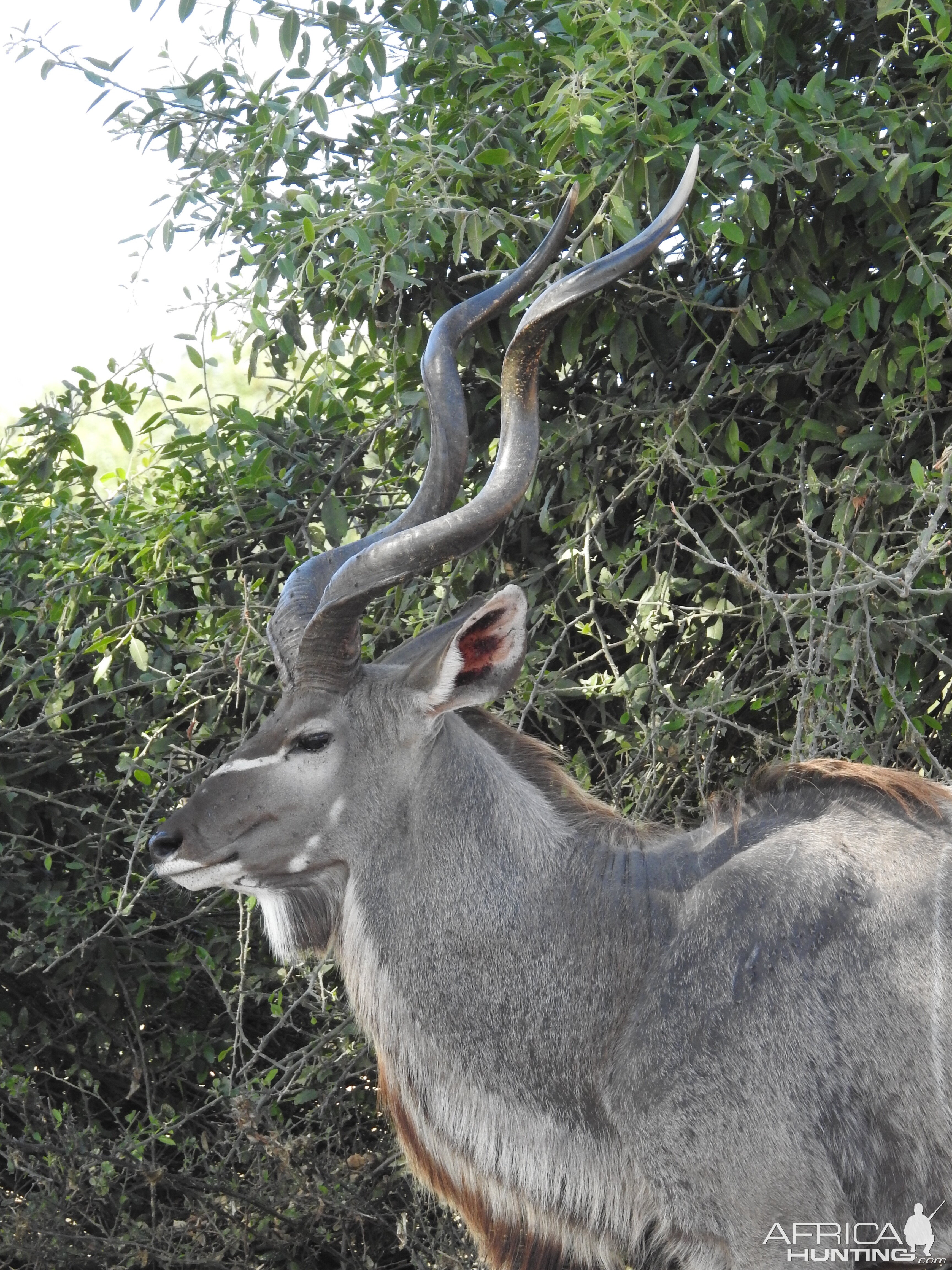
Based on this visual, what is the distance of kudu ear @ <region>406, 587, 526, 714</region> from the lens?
8.57ft

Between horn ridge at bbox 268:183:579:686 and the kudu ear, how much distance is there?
0.61 feet

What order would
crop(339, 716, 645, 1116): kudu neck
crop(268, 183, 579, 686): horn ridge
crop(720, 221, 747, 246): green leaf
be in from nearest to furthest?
crop(339, 716, 645, 1116): kudu neck < crop(268, 183, 579, 686): horn ridge < crop(720, 221, 747, 246): green leaf

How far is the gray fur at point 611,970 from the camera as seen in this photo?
2330 mm

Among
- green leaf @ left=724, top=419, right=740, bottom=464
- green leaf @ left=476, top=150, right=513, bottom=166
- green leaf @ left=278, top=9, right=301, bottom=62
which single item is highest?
green leaf @ left=278, top=9, right=301, bottom=62

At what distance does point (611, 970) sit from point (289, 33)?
2.47 metres

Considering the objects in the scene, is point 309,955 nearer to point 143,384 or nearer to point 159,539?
point 159,539

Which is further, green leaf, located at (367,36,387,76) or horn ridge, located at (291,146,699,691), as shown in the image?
green leaf, located at (367,36,387,76)

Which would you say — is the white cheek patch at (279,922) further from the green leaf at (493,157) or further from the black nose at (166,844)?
the green leaf at (493,157)

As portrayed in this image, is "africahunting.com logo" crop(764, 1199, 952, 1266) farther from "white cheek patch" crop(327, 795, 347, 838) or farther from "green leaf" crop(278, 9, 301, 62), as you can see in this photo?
"green leaf" crop(278, 9, 301, 62)

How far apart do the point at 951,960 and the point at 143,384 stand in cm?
310

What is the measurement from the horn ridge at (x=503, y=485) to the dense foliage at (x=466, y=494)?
0.69 m

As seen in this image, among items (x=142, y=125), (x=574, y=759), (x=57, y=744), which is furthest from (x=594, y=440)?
(x=57, y=744)

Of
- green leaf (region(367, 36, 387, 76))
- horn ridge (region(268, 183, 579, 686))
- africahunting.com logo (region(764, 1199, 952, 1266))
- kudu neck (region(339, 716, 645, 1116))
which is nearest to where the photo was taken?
africahunting.com logo (region(764, 1199, 952, 1266))

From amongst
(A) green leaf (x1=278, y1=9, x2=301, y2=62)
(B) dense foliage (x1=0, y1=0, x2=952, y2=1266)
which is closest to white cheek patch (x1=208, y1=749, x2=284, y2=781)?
(B) dense foliage (x1=0, y1=0, x2=952, y2=1266)
